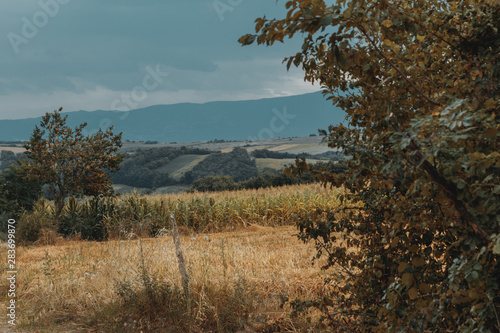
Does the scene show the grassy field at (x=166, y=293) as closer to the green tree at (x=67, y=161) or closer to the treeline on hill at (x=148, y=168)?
the green tree at (x=67, y=161)

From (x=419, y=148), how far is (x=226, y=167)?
57.1 meters

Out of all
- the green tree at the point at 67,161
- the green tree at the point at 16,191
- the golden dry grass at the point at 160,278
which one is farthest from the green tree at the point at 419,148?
the green tree at the point at 16,191

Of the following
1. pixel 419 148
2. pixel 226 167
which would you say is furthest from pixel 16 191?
pixel 226 167

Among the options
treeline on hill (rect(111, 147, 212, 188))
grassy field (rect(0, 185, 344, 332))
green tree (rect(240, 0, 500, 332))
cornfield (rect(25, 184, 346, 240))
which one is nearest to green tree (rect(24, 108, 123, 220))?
cornfield (rect(25, 184, 346, 240))

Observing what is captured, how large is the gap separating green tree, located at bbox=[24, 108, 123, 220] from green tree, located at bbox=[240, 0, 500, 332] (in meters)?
11.2

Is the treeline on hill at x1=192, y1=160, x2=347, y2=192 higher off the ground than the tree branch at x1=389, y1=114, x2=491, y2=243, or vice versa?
the tree branch at x1=389, y1=114, x2=491, y2=243

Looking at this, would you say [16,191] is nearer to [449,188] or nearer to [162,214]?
[162,214]

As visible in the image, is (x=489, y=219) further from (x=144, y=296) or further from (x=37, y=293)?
(x=37, y=293)

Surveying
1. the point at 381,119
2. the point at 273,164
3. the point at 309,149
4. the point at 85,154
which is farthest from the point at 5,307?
the point at 309,149

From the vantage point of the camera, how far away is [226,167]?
5866cm

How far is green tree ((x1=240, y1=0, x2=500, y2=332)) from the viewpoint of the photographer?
5.65 ft

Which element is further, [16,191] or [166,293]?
[16,191]

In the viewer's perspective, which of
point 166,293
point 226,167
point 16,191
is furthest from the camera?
point 226,167

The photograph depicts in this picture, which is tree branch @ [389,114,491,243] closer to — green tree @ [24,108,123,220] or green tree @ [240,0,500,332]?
green tree @ [240,0,500,332]
